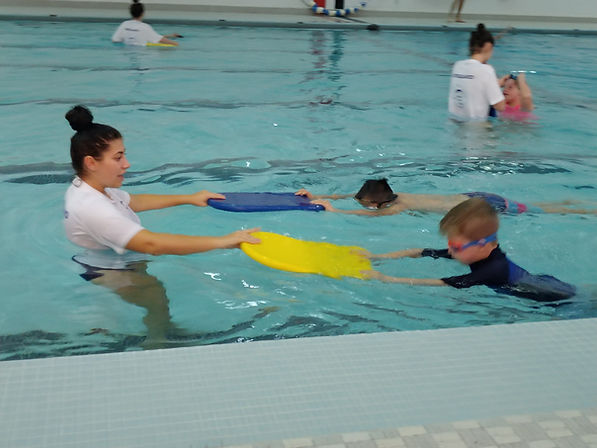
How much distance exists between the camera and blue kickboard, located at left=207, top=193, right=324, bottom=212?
11.2 ft

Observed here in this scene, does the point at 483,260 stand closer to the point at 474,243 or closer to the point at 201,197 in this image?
the point at 474,243

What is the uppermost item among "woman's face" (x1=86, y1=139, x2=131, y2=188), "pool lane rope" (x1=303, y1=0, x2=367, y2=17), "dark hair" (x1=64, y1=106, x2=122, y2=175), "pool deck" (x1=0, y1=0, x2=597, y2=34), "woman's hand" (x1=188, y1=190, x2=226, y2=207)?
"pool lane rope" (x1=303, y1=0, x2=367, y2=17)

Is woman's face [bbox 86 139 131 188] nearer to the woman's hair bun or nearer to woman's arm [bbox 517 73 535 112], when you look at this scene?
the woman's hair bun

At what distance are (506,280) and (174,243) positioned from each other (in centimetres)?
142

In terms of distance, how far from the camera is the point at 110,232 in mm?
2504

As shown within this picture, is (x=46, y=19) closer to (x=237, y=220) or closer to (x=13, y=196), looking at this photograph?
(x=13, y=196)

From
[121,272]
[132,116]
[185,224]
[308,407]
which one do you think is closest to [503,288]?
[308,407]

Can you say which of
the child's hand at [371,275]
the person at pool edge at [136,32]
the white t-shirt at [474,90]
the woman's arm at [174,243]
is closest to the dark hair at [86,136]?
the woman's arm at [174,243]

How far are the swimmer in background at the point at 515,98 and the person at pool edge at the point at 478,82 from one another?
29 cm

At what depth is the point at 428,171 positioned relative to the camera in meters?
5.00

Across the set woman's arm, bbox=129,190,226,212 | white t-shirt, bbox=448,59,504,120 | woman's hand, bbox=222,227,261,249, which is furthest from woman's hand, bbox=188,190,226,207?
white t-shirt, bbox=448,59,504,120

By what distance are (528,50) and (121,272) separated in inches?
410

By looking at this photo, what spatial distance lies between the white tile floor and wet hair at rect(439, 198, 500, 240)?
680mm

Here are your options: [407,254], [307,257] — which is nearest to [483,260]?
[407,254]
